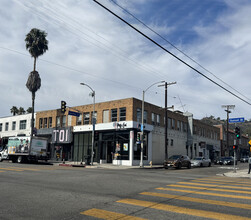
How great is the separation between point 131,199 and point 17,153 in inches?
1013

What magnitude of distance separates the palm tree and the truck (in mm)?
7191

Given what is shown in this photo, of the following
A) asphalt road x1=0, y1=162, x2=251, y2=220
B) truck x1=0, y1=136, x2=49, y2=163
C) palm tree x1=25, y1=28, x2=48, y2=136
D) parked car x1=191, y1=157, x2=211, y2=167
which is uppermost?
palm tree x1=25, y1=28, x2=48, y2=136

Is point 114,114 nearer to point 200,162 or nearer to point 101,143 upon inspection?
point 101,143

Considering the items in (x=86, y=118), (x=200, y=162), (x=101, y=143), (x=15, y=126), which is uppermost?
(x=86, y=118)

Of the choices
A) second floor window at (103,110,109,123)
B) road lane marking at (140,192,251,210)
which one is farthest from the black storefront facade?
road lane marking at (140,192,251,210)

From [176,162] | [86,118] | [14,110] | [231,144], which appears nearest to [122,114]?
[86,118]

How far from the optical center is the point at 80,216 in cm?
608

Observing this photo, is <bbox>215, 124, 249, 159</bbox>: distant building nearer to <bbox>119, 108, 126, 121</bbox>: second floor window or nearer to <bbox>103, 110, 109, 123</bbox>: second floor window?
<bbox>119, 108, 126, 121</bbox>: second floor window

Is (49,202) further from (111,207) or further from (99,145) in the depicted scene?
(99,145)

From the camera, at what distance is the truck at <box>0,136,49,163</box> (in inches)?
1154

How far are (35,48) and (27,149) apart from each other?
→ 16.3m

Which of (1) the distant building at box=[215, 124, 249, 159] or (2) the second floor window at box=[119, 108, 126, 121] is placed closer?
(2) the second floor window at box=[119, 108, 126, 121]

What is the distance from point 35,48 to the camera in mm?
37875

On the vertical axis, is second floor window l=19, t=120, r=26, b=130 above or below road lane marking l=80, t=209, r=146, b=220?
above
